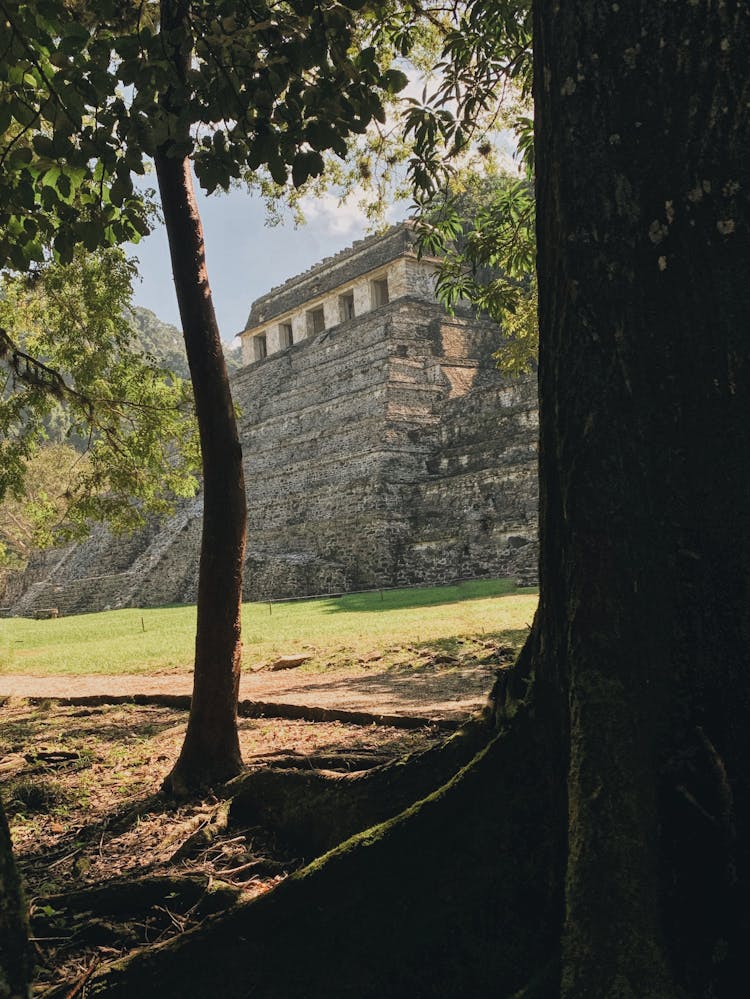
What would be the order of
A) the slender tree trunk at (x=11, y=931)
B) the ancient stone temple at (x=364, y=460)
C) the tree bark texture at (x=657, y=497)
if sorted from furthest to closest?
the ancient stone temple at (x=364, y=460)
the slender tree trunk at (x=11, y=931)
the tree bark texture at (x=657, y=497)

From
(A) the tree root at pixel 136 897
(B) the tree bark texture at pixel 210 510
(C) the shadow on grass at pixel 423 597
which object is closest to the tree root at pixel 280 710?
(B) the tree bark texture at pixel 210 510

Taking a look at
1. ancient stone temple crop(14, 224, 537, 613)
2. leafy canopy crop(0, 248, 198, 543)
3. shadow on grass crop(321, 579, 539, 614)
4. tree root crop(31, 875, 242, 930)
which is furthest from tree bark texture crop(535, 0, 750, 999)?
ancient stone temple crop(14, 224, 537, 613)

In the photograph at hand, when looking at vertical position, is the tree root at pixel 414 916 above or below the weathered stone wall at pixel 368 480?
below

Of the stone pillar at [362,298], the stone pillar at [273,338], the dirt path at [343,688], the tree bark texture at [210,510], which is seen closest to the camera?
the tree bark texture at [210,510]

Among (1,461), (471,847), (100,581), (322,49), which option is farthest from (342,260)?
(471,847)

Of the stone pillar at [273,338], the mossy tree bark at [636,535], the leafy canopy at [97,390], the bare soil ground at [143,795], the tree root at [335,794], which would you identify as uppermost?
the stone pillar at [273,338]

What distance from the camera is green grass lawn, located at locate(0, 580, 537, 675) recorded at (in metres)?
10.1

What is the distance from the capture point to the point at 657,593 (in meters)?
1.84

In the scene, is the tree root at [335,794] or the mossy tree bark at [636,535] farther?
the tree root at [335,794]

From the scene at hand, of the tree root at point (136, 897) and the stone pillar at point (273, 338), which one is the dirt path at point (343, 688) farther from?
the stone pillar at point (273, 338)

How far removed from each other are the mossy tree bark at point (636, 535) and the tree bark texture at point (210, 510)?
2.29m

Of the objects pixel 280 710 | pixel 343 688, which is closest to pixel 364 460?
pixel 343 688

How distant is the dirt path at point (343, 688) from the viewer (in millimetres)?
6137

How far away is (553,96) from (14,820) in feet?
13.8
